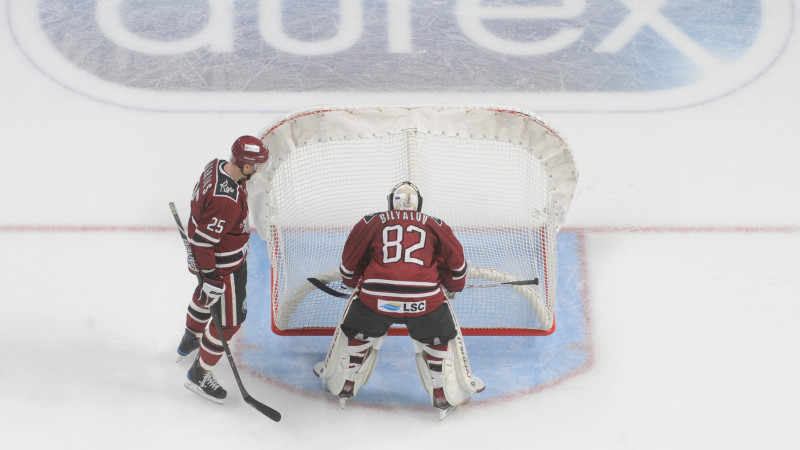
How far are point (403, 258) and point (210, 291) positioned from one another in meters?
0.62

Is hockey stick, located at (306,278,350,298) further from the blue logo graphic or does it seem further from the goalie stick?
the blue logo graphic

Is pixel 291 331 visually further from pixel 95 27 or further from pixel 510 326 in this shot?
pixel 95 27

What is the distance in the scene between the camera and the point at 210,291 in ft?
10.9

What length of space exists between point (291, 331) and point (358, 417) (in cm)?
42

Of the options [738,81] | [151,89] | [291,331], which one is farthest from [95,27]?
[738,81]

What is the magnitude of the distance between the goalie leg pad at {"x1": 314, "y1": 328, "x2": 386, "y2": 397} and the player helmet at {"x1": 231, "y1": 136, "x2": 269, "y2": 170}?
665 mm

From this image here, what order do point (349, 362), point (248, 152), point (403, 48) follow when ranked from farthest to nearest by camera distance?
1. point (403, 48)
2. point (349, 362)
3. point (248, 152)

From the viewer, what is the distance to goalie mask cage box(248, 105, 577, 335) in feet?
11.6

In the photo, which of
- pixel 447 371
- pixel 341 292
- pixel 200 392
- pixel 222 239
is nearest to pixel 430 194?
pixel 341 292

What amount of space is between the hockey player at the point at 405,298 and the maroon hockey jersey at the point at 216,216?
1.21ft

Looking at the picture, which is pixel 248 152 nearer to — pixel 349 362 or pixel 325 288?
pixel 325 288

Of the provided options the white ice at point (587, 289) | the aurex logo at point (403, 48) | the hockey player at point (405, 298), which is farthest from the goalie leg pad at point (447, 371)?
the aurex logo at point (403, 48)

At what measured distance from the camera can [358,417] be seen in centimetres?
365

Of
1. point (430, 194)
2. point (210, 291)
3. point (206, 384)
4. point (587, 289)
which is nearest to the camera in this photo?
point (210, 291)
